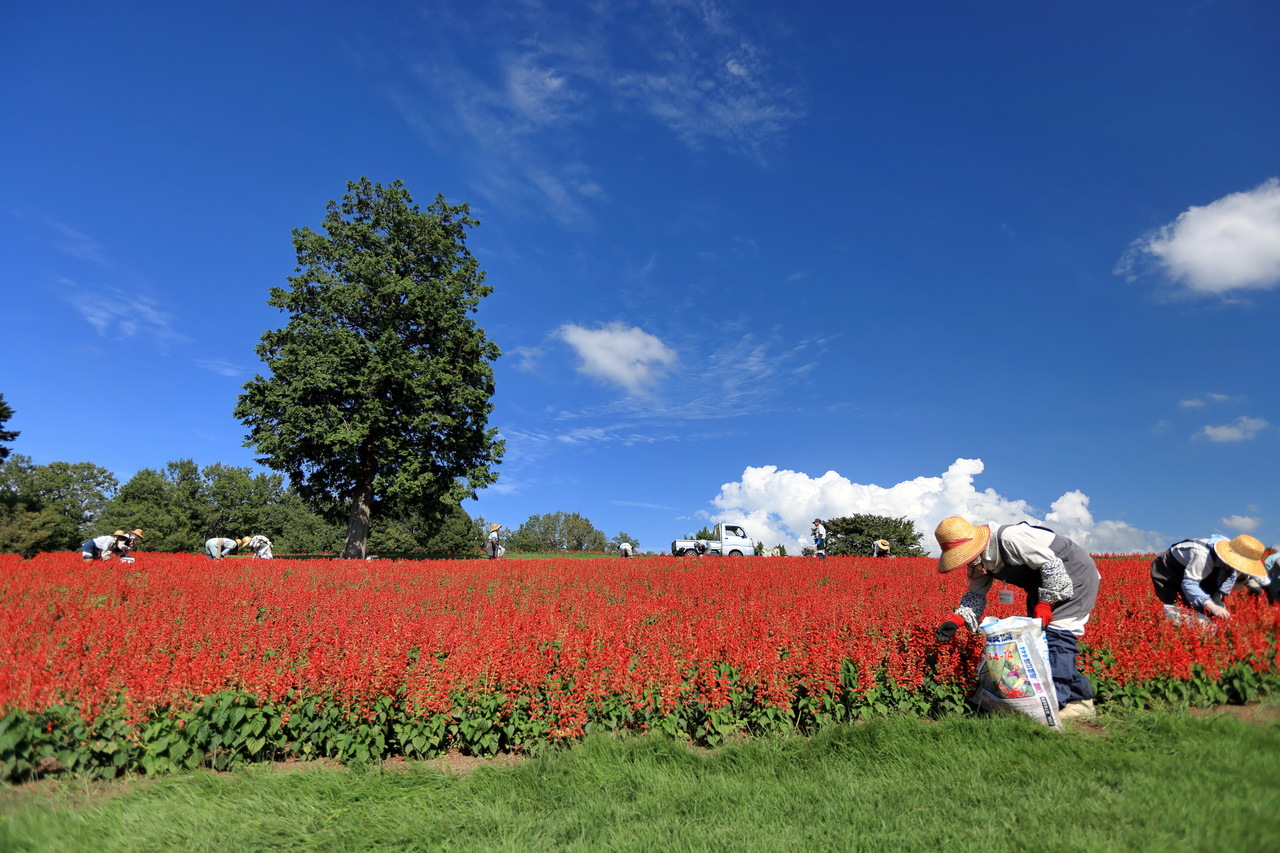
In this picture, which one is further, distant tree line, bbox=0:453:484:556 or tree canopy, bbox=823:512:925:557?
distant tree line, bbox=0:453:484:556

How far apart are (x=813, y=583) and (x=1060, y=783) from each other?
842 cm

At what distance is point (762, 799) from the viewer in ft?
11.7

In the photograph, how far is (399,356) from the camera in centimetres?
2494

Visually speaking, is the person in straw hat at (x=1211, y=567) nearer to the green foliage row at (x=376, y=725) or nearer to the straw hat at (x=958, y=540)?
the green foliage row at (x=376, y=725)

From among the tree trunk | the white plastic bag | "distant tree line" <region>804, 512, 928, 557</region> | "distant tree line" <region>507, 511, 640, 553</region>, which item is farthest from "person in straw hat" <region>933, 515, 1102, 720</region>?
"distant tree line" <region>507, 511, 640, 553</region>

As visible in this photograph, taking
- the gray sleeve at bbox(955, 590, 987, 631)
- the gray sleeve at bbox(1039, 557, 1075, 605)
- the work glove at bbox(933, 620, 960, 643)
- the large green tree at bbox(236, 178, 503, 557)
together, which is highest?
the large green tree at bbox(236, 178, 503, 557)

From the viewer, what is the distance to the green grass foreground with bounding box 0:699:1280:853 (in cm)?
310

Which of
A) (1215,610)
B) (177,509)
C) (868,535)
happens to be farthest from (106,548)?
(177,509)

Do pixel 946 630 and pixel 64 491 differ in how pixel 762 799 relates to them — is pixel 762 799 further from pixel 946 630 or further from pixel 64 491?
pixel 64 491

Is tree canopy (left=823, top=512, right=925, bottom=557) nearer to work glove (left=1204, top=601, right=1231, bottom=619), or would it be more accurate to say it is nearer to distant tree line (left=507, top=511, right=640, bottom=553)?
work glove (left=1204, top=601, right=1231, bottom=619)

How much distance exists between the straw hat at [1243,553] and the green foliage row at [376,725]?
47.5 inches

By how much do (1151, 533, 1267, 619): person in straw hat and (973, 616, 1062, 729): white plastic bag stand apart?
9.19ft

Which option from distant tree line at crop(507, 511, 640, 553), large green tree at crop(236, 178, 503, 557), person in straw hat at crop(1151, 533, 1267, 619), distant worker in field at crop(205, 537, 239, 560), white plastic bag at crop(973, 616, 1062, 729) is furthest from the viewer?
distant tree line at crop(507, 511, 640, 553)

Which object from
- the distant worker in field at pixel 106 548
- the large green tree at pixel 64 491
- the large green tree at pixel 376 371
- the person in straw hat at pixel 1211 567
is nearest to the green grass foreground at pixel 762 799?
the person in straw hat at pixel 1211 567
